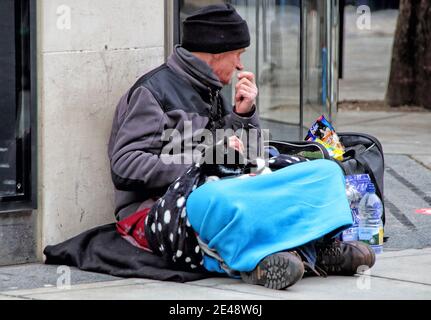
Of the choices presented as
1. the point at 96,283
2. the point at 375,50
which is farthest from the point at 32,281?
the point at 375,50

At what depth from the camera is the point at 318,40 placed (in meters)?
8.80

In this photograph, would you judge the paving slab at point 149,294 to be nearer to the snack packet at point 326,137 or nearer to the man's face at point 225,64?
the man's face at point 225,64

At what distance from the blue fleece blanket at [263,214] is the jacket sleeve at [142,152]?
30 cm

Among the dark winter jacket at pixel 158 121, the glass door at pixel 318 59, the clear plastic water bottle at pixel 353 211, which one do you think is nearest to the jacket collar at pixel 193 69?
the dark winter jacket at pixel 158 121

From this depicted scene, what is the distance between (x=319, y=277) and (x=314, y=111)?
3732 mm

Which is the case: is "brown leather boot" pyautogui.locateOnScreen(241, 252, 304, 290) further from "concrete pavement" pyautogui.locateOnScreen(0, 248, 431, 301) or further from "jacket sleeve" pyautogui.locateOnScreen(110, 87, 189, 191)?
"jacket sleeve" pyautogui.locateOnScreen(110, 87, 189, 191)

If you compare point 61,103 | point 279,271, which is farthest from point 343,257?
point 61,103

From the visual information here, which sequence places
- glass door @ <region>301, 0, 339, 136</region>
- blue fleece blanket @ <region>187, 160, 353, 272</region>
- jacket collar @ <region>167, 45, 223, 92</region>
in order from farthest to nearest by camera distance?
1. glass door @ <region>301, 0, 339, 136</region>
2. jacket collar @ <region>167, 45, 223, 92</region>
3. blue fleece blanket @ <region>187, 160, 353, 272</region>

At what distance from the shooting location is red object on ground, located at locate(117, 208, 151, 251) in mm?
5281

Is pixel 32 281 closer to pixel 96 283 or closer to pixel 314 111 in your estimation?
pixel 96 283

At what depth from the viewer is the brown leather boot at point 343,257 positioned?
514 cm

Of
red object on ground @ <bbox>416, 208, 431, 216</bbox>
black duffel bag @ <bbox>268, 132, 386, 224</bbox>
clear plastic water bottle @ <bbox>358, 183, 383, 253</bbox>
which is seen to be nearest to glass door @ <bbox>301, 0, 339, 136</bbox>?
red object on ground @ <bbox>416, 208, 431, 216</bbox>

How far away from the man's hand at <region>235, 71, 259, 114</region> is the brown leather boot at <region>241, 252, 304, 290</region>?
0.87 metres

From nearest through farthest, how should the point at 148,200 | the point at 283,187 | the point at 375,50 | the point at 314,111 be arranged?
the point at 283,187
the point at 148,200
the point at 314,111
the point at 375,50
